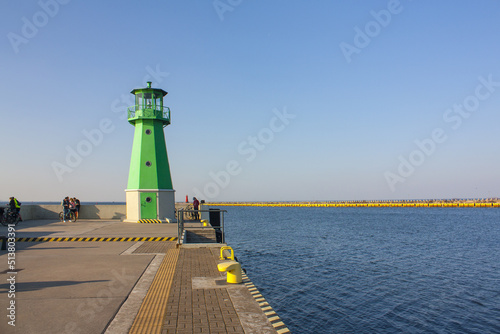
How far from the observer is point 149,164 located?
25047 millimetres

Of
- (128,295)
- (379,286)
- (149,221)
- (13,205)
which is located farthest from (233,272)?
(13,205)

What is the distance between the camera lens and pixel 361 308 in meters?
13.9

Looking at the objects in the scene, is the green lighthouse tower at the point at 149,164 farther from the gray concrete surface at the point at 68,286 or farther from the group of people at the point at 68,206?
the gray concrete surface at the point at 68,286

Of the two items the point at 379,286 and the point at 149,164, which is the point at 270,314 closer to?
the point at 379,286

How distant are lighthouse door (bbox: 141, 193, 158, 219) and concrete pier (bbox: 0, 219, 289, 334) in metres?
12.0

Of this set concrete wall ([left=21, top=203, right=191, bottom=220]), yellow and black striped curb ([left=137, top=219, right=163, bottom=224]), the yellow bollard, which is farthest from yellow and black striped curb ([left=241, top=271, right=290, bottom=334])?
concrete wall ([left=21, top=203, right=191, bottom=220])

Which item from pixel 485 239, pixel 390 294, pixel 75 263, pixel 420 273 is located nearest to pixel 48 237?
pixel 75 263

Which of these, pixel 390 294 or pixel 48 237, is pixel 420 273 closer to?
pixel 390 294

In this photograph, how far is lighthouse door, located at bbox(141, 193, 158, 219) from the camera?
81.0 feet

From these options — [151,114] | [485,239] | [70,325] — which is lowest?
[485,239]

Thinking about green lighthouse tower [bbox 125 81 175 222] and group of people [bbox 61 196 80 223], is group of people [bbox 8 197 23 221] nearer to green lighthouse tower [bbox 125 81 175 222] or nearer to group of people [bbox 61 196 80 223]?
group of people [bbox 61 196 80 223]

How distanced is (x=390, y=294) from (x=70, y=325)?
14.3 m

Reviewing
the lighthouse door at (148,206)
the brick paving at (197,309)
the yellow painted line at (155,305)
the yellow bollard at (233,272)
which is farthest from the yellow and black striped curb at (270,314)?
the lighthouse door at (148,206)

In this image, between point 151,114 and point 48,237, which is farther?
point 151,114
